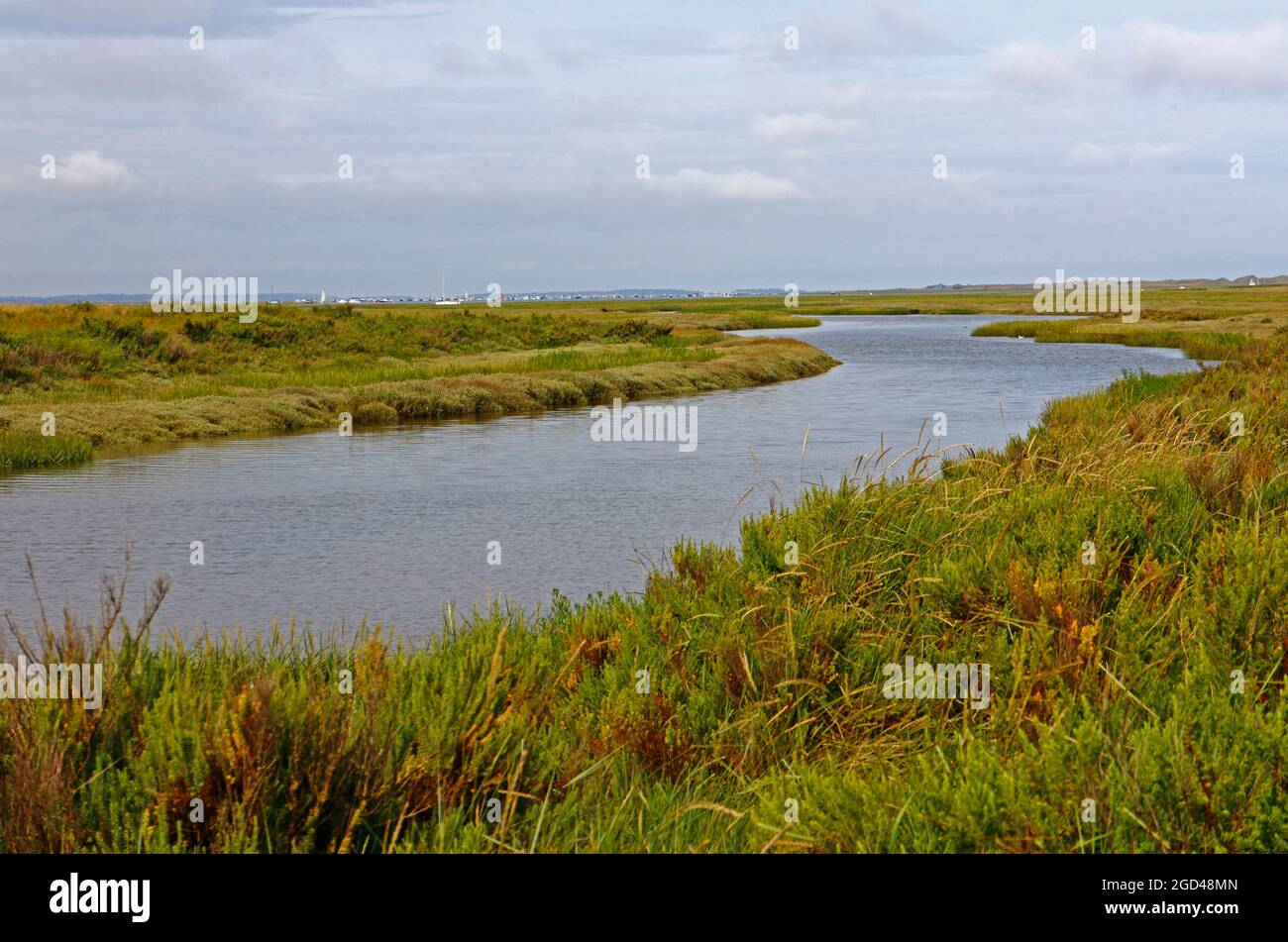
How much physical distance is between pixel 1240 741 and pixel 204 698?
4025 millimetres

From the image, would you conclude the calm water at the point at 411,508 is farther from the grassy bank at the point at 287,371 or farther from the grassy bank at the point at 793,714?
the grassy bank at the point at 793,714

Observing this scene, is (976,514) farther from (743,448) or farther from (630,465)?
(743,448)

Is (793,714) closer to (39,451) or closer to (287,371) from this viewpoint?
(39,451)

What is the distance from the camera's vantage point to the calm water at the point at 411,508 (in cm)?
1434

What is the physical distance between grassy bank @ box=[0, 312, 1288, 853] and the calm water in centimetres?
304

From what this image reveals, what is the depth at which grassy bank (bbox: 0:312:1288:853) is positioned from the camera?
4469 millimetres

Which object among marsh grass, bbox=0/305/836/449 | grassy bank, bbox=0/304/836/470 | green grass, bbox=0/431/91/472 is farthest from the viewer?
marsh grass, bbox=0/305/836/449

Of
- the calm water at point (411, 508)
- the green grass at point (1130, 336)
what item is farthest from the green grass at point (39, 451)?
the green grass at point (1130, 336)

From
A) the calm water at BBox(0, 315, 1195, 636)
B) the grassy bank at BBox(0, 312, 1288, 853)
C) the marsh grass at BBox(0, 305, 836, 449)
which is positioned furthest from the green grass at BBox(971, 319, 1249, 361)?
the grassy bank at BBox(0, 312, 1288, 853)

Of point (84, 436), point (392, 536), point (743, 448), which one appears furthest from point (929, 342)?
point (392, 536)

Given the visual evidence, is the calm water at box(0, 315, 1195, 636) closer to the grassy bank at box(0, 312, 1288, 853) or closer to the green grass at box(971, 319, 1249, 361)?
the grassy bank at box(0, 312, 1288, 853)

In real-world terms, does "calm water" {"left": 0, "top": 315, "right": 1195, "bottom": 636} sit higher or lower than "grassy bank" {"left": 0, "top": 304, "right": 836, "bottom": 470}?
lower

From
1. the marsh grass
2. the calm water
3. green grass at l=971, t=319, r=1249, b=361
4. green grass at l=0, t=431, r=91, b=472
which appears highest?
green grass at l=971, t=319, r=1249, b=361

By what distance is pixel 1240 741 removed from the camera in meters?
4.68
